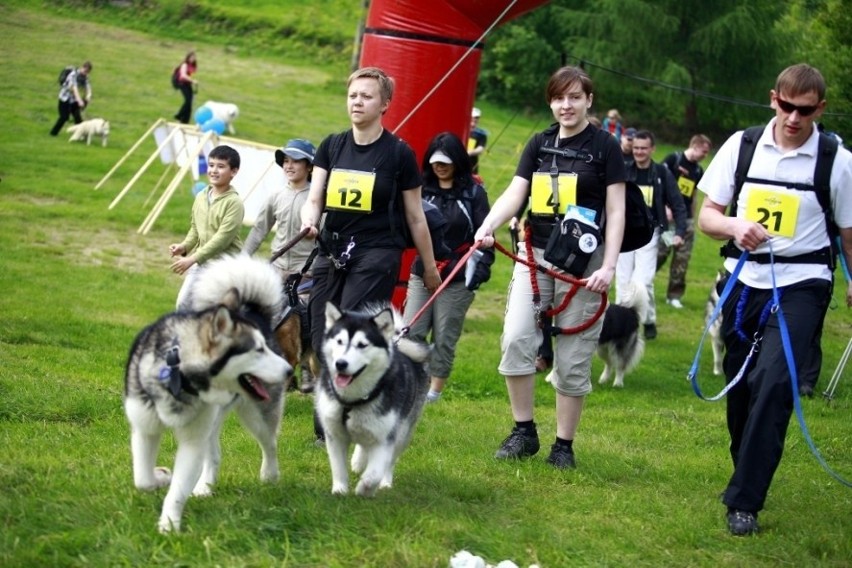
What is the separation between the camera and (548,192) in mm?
5742

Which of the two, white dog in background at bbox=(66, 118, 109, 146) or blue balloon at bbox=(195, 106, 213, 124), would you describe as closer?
white dog in background at bbox=(66, 118, 109, 146)

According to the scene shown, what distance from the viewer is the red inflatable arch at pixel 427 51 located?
9367 mm

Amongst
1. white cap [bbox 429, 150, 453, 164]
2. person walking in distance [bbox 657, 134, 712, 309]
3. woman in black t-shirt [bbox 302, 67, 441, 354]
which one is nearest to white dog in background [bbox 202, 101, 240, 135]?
person walking in distance [bbox 657, 134, 712, 309]

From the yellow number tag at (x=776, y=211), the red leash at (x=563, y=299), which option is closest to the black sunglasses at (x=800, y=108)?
the yellow number tag at (x=776, y=211)

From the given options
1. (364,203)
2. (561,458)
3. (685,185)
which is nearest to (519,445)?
(561,458)

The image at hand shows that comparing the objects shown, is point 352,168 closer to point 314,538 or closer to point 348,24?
point 314,538

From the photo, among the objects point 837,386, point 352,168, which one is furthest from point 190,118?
point 352,168

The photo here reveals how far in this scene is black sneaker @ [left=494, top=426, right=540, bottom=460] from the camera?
244 inches

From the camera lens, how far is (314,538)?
4309mm

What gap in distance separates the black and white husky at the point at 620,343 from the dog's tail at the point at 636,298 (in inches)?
6.1

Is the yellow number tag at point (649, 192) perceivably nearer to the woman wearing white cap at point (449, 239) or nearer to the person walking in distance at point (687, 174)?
the person walking in distance at point (687, 174)

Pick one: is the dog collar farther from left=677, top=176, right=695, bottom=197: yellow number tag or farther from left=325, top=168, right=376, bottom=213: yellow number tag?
left=677, top=176, right=695, bottom=197: yellow number tag

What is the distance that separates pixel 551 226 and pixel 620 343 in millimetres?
4458

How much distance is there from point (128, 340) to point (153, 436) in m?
5.22
